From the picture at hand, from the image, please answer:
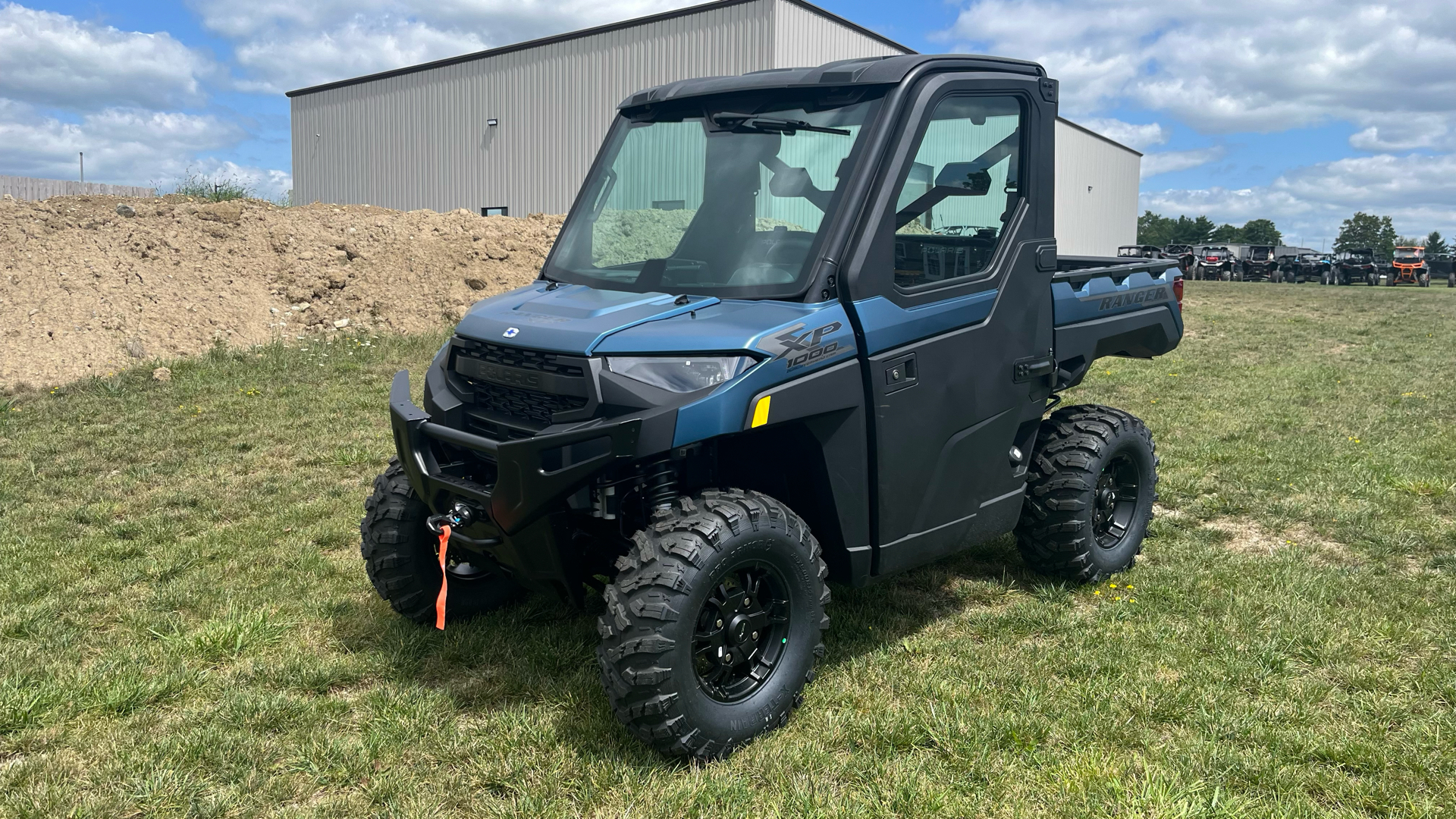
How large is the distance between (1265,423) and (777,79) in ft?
24.8

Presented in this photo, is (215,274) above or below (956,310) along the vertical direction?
above

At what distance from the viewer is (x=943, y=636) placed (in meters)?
4.76

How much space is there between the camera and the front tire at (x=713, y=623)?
345 centimetres

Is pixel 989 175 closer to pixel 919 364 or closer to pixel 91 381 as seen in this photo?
pixel 919 364

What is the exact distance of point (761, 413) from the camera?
11.8 ft

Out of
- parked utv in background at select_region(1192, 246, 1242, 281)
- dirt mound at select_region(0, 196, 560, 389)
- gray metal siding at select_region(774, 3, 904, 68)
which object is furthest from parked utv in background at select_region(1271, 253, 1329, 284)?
dirt mound at select_region(0, 196, 560, 389)

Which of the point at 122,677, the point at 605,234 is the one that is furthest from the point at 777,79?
the point at 122,677

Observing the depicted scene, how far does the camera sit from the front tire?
3449 millimetres

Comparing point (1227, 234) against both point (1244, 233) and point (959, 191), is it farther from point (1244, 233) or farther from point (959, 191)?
point (959, 191)

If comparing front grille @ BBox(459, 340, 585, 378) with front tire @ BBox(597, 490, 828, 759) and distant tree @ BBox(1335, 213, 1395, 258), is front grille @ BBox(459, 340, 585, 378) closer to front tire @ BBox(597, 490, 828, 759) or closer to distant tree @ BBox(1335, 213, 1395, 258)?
front tire @ BBox(597, 490, 828, 759)

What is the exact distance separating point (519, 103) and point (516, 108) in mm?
161

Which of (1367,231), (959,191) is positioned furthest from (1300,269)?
(1367,231)

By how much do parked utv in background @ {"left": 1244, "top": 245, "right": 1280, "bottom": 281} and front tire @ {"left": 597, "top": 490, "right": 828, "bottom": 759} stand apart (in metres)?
46.8

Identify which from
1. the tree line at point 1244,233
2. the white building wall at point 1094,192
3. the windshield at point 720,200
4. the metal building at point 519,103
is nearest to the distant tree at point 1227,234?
the tree line at point 1244,233
